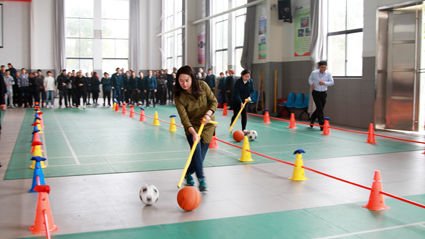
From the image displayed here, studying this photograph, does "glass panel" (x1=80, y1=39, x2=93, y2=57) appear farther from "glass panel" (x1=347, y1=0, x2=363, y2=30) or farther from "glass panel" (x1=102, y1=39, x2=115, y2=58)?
"glass panel" (x1=347, y1=0, x2=363, y2=30)

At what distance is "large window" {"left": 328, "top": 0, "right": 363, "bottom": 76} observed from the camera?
14.5 meters

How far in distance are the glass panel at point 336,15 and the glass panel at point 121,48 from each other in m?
23.9

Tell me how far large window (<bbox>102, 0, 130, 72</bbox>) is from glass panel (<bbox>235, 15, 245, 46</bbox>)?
16090 mm

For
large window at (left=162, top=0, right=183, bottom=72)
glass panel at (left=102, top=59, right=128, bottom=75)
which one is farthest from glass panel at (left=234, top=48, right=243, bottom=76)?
glass panel at (left=102, top=59, right=128, bottom=75)

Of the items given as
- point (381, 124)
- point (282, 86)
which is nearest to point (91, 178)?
point (381, 124)

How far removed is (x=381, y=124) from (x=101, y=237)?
1150 centimetres

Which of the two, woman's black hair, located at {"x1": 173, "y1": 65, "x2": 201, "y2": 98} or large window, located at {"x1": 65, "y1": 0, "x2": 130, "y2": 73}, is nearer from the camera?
woman's black hair, located at {"x1": 173, "y1": 65, "x2": 201, "y2": 98}

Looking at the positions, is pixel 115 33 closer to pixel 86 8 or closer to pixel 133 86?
pixel 86 8

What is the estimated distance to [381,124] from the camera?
13.5 metres

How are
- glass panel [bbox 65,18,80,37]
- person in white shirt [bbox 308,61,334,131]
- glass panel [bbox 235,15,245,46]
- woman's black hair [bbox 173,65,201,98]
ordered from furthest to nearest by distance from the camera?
glass panel [bbox 65,18,80,37]
glass panel [bbox 235,15,245,46]
person in white shirt [bbox 308,61,334,131]
woman's black hair [bbox 173,65,201,98]

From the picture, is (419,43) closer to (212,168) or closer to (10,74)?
(212,168)

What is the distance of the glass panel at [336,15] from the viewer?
1521 cm

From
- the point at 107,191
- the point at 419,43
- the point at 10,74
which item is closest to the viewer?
the point at 107,191

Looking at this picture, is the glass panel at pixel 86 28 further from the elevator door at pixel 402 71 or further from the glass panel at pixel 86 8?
the elevator door at pixel 402 71
